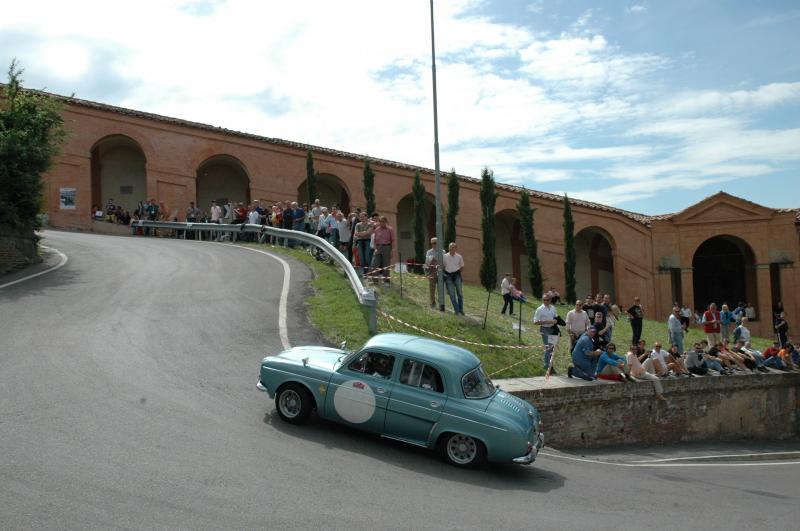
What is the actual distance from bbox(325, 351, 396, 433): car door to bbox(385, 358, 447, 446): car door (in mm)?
141

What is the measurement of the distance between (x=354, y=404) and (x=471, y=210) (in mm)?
30162

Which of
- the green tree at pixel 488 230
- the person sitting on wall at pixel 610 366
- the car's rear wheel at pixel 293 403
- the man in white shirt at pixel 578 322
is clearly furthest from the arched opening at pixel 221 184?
the car's rear wheel at pixel 293 403

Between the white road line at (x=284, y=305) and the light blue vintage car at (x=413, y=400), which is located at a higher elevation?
the white road line at (x=284, y=305)

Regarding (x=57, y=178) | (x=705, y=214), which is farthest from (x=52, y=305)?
(x=705, y=214)

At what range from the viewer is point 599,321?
16.9 m

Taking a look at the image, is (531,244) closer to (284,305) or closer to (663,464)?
(284,305)

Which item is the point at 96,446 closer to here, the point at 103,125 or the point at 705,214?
the point at 103,125

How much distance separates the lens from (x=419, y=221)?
36.9 metres

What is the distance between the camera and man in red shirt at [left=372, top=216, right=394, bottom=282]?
1827cm

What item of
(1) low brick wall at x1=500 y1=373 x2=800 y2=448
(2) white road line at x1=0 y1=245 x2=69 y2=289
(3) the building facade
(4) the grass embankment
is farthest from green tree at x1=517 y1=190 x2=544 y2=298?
(2) white road line at x1=0 y1=245 x2=69 y2=289

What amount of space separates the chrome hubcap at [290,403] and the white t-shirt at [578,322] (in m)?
8.42

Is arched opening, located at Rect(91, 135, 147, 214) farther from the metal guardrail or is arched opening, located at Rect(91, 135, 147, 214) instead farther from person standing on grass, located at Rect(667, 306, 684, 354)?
person standing on grass, located at Rect(667, 306, 684, 354)

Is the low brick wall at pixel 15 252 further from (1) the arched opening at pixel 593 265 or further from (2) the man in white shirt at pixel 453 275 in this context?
(1) the arched opening at pixel 593 265

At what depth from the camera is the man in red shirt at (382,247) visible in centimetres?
1827
